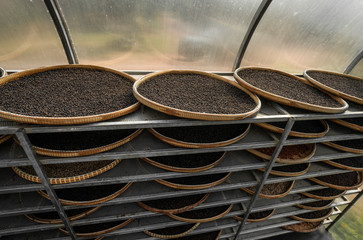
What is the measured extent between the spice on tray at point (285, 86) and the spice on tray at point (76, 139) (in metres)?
1.04

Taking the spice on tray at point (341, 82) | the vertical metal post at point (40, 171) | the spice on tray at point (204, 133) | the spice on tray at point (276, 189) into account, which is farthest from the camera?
the spice on tray at point (276, 189)

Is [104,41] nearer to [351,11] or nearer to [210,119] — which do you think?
[210,119]

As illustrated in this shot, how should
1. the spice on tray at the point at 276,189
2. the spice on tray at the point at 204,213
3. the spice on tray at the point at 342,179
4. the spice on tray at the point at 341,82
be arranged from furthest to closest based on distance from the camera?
1. the spice on tray at the point at 342,179
2. the spice on tray at the point at 276,189
3. the spice on tray at the point at 204,213
4. the spice on tray at the point at 341,82

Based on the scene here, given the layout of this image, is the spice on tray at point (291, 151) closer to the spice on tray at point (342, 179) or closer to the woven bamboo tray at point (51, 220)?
the spice on tray at point (342, 179)

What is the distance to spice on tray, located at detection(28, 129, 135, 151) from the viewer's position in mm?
1171

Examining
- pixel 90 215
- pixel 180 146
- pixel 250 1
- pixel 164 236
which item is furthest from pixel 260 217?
pixel 250 1

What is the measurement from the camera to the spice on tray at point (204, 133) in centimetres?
135

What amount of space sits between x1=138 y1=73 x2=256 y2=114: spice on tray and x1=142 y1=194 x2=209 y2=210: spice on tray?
0.92m

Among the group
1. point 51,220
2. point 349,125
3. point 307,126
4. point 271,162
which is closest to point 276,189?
point 271,162

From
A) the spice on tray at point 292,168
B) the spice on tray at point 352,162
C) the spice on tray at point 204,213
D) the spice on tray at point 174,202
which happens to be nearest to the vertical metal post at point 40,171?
the spice on tray at point 174,202

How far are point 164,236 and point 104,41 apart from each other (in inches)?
74.6

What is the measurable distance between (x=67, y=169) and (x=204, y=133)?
38.0 inches

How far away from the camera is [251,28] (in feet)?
6.47

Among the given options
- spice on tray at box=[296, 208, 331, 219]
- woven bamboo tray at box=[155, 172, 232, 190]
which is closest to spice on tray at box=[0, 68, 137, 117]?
woven bamboo tray at box=[155, 172, 232, 190]
